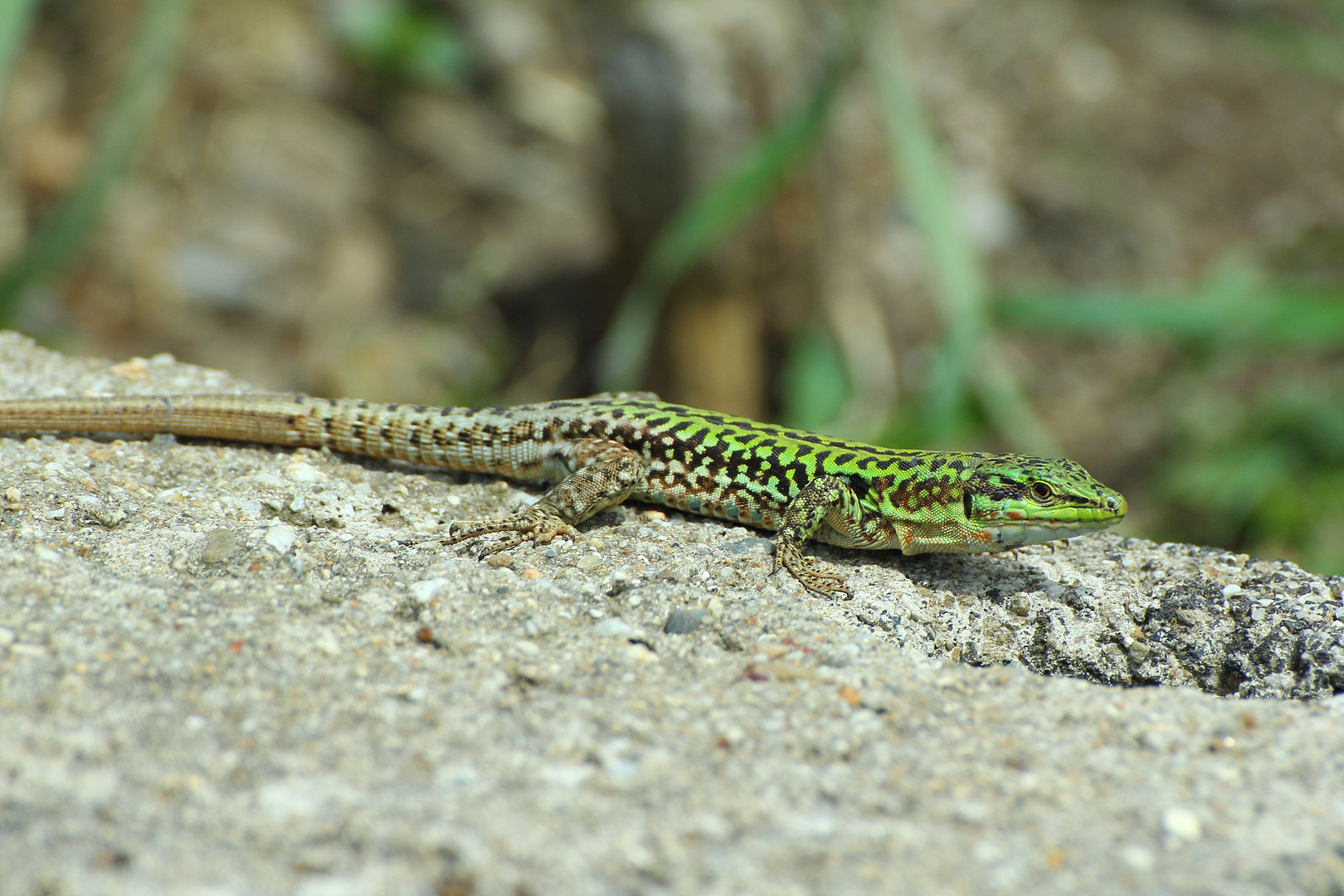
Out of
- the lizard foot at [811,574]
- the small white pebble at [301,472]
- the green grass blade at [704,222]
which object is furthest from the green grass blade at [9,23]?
the lizard foot at [811,574]

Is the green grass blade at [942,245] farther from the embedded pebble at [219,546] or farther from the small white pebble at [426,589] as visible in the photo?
the embedded pebble at [219,546]

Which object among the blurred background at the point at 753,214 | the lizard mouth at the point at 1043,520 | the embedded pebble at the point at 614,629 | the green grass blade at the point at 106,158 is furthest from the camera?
the blurred background at the point at 753,214

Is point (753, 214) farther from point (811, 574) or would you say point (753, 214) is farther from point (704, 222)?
point (811, 574)

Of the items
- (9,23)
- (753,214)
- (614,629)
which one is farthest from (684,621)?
(753,214)

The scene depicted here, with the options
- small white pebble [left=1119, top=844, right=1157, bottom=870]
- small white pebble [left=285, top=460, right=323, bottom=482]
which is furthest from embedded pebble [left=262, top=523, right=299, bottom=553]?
small white pebble [left=1119, top=844, right=1157, bottom=870]

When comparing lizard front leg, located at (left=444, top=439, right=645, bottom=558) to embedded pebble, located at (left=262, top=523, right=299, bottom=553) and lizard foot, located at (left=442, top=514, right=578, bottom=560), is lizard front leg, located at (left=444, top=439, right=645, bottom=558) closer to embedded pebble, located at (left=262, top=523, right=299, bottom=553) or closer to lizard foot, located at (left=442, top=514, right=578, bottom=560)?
lizard foot, located at (left=442, top=514, right=578, bottom=560)

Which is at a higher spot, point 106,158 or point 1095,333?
point 1095,333

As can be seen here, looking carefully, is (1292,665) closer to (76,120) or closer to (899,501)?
(899,501)
